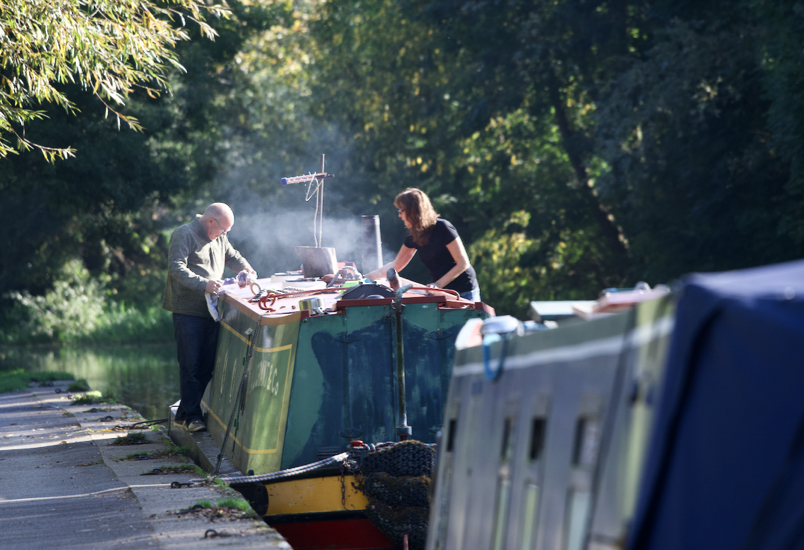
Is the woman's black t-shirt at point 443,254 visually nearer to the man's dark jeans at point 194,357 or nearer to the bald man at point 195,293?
the bald man at point 195,293

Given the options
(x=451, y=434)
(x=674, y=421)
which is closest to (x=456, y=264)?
(x=451, y=434)

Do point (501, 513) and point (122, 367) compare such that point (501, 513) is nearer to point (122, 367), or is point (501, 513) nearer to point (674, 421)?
point (674, 421)

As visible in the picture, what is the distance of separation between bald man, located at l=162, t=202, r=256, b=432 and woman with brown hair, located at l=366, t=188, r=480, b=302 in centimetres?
153

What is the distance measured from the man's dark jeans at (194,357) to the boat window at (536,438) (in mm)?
5800

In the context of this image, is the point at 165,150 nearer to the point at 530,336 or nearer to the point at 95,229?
the point at 95,229

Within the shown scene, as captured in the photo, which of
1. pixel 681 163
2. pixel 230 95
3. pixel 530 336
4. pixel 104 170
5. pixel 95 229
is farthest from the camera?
pixel 230 95

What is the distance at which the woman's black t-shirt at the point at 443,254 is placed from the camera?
7.31 m

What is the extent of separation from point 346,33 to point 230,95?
17.6ft

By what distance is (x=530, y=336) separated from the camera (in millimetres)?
2678

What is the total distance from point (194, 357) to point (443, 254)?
2483 mm

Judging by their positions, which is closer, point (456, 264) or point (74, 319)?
point (456, 264)

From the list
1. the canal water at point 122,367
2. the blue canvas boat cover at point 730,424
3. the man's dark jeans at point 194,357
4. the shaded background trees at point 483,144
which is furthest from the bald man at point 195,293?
the blue canvas boat cover at point 730,424

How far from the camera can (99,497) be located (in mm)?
5742

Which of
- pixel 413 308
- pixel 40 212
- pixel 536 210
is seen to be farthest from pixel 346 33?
pixel 413 308
